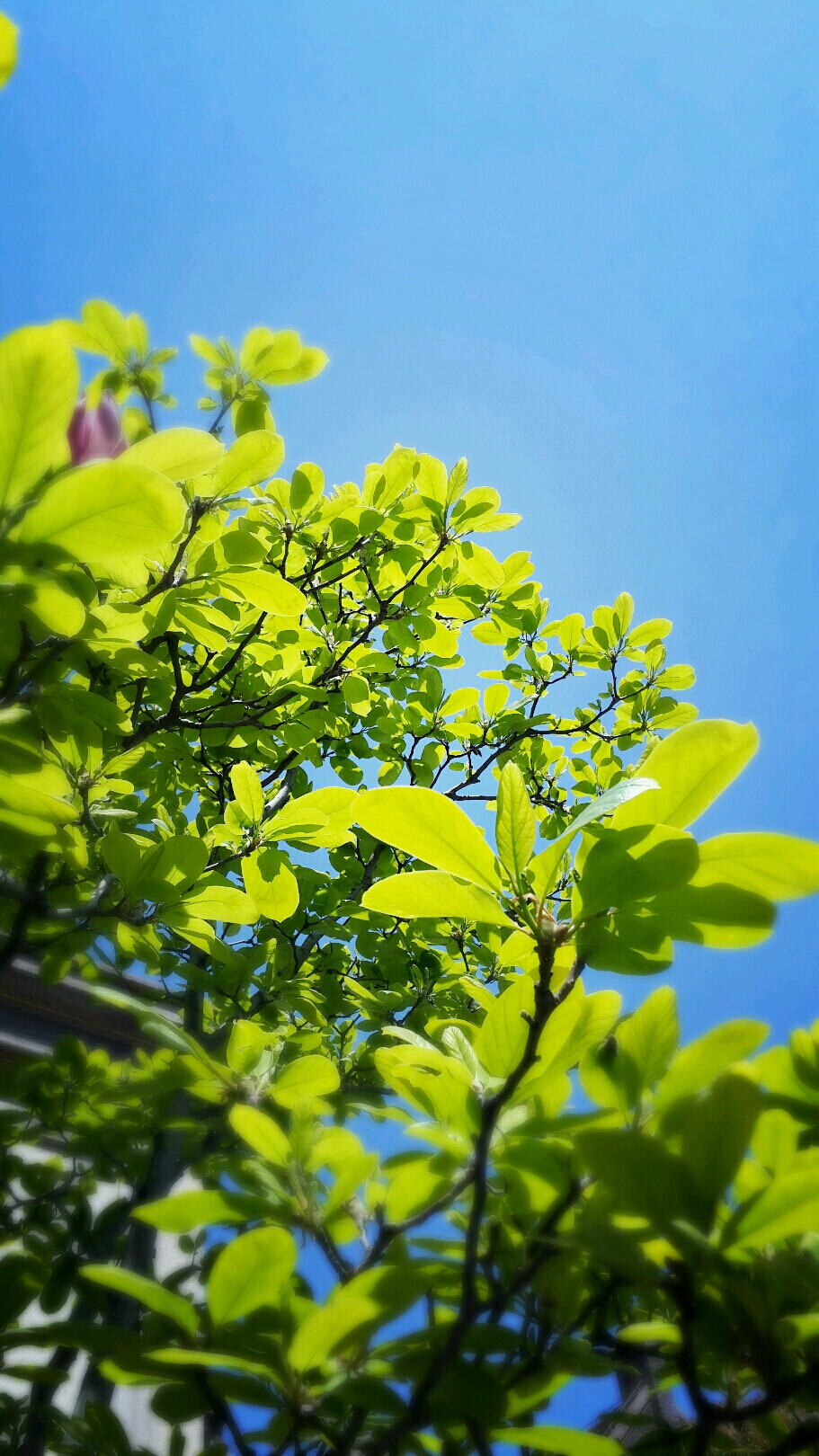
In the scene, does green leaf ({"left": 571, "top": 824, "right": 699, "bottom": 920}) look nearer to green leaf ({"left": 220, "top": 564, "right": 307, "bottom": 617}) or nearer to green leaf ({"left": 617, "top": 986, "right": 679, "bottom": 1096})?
green leaf ({"left": 617, "top": 986, "right": 679, "bottom": 1096})

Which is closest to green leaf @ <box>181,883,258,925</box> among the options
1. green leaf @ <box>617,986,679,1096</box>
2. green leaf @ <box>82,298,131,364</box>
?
green leaf @ <box>617,986,679,1096</box>

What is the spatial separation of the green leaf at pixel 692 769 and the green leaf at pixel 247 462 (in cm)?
72

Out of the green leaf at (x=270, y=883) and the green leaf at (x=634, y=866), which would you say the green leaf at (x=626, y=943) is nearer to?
the green leaf at (x=634, y=866)

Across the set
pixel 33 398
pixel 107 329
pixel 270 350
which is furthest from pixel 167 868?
pixel 107 329

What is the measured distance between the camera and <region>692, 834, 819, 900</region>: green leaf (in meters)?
0.49

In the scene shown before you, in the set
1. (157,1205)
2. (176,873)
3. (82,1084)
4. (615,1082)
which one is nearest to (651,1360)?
(615,1082)

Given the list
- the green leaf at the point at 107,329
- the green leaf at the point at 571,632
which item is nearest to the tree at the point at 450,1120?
the green leaf at the point at 107,329

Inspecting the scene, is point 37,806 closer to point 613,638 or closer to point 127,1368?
point 127,1368

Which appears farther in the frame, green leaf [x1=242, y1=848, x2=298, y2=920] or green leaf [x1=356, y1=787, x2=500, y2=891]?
green leaf [x1=242, y1=848, x2=298, y2=920]

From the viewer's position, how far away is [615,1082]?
53 cm

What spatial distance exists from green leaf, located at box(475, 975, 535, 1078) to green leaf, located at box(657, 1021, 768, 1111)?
95 mm

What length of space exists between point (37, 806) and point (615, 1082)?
0.52 meters

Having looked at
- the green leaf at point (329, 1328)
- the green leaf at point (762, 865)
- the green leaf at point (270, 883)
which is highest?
the green leaf at point (270, 883)

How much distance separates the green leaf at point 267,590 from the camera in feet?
3.59
